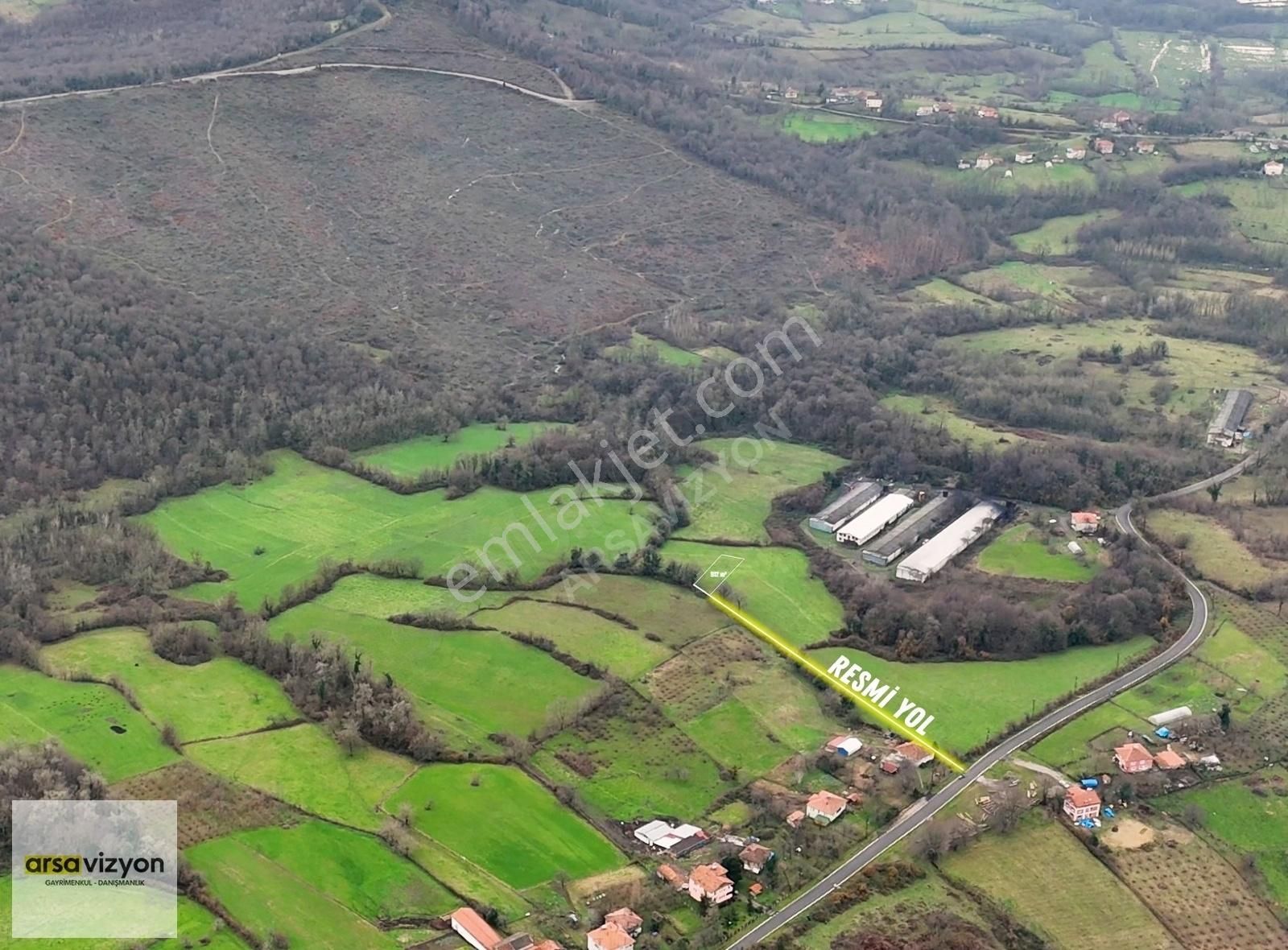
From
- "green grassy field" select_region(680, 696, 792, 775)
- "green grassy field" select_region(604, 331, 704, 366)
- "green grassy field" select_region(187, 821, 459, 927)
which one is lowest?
"green grassy field" select_region(187, 821, 459, 927)

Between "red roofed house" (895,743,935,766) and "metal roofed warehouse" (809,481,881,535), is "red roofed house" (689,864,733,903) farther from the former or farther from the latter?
"metal roofed warehouse" (809,481,881,535)

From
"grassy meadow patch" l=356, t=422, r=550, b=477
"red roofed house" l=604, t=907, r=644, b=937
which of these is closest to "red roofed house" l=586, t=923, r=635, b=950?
"red roofed house" l=604, t=907, r=644, b=937

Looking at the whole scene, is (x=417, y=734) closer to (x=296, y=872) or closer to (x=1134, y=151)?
(x=296, y=872)

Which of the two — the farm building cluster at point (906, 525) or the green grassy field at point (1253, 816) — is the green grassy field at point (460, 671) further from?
the green grassy field at point (1253, 816)

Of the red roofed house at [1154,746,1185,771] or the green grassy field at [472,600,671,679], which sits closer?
the red roofed house at [1154,746,1185,771]

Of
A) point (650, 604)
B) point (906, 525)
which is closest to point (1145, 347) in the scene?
point (906, 525)

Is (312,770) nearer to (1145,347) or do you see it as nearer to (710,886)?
(710,886)
